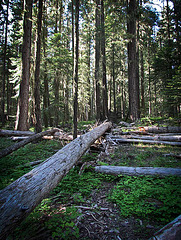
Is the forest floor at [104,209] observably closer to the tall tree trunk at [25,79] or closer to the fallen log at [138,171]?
the fallen log at [138,171]

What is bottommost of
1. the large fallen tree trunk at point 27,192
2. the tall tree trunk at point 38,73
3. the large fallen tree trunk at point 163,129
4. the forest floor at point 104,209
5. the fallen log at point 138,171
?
the forest floor at point 104,209

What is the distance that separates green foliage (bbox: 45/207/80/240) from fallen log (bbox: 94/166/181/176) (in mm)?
1799

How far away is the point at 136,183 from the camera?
3404mm

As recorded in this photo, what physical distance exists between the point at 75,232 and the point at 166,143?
256 inches

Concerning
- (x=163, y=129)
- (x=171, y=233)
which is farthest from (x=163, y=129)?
(x=171, y=233)

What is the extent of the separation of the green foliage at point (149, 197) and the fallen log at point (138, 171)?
192 millimetres

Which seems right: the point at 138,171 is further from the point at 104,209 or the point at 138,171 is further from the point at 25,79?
the point at 25,79

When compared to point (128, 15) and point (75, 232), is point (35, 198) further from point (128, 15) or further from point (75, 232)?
point (128, 15)

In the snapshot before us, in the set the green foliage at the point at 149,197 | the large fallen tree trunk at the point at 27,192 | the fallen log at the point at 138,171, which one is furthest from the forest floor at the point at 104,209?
the large fallen tree trunk at the point at 27,192

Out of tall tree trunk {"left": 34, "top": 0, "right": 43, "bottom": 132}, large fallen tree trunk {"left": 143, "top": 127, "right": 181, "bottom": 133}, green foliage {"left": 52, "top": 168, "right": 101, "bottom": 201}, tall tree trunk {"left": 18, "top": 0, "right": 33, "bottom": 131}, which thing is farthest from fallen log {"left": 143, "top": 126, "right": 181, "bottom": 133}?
tall tree trunk {"left": 18, "top": 0, "right": 33, "bottom": 131}

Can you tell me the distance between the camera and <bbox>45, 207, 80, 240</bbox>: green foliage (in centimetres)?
207

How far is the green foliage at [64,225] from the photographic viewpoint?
2072mm

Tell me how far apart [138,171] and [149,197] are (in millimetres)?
967

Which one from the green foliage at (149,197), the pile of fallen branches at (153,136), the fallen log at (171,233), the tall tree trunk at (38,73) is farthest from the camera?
the tall tree trunk at (38,73)
